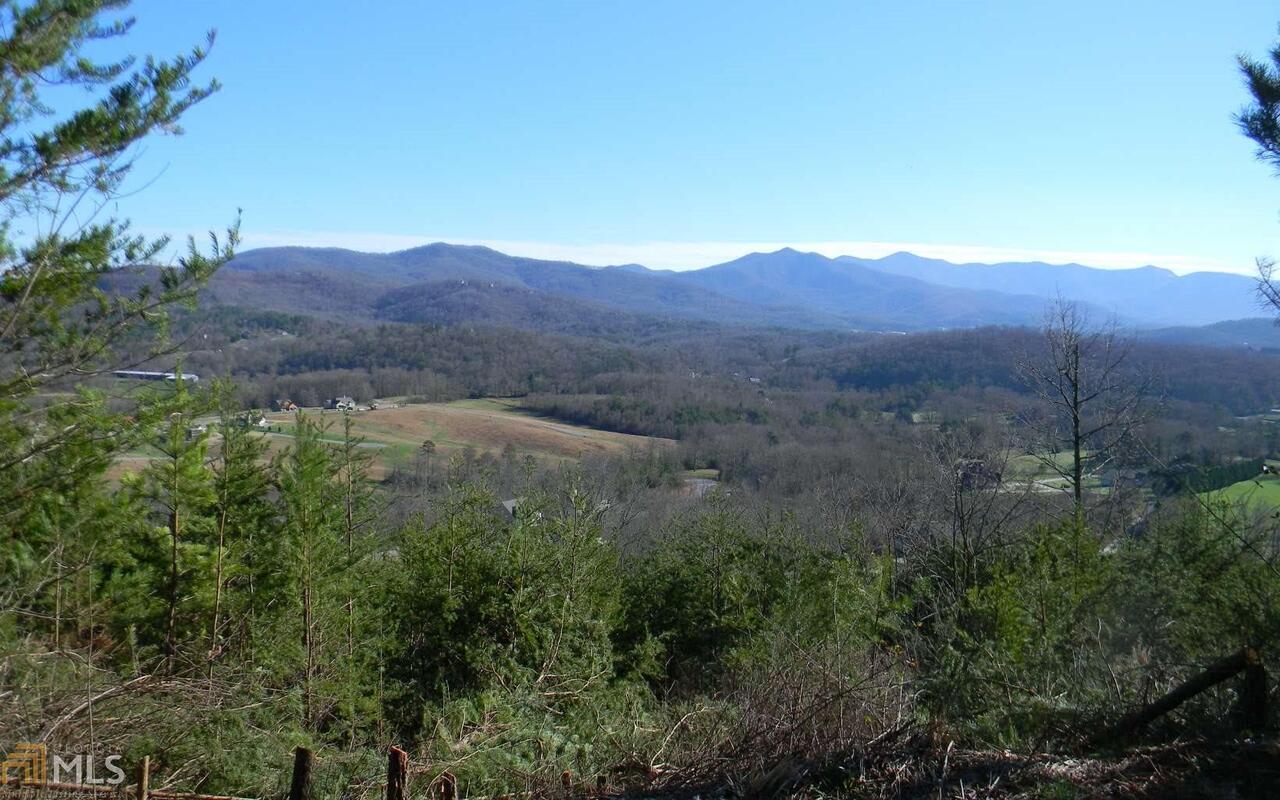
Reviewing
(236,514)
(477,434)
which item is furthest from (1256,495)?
(477,434)

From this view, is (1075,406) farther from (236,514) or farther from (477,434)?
(477,434)

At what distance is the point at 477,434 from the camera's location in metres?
43.8

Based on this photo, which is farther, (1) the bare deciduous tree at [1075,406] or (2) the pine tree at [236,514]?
(1) the bare deciduous tree at [1075,406]

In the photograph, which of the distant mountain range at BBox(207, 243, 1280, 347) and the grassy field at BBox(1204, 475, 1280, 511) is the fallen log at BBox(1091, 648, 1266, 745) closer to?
the grassy field at BBox(1204, 475, 1280, 511)

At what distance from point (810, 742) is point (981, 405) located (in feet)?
116

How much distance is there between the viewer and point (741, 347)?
9006 cm

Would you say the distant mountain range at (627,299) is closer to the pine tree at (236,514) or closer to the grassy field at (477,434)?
the grassy field at (477,434)

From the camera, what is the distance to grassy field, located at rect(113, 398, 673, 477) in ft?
124

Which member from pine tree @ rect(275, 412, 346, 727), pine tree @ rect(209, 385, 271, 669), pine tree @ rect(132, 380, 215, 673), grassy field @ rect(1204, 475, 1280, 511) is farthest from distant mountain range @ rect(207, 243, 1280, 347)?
pine tree @ rect(132, 380, 215, 673)

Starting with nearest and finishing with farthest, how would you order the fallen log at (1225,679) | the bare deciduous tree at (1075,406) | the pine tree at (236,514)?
the fallen log at (1225,679) → the pine tree at (236,514) → the bare deciduous tree at (1075,406)

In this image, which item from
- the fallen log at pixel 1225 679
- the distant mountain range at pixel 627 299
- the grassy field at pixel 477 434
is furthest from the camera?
the distant mountain range at pixel 627 299

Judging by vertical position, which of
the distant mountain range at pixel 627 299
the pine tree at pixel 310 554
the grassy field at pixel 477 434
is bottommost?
the grassy field at pixel 477 434

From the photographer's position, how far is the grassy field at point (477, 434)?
124 ft

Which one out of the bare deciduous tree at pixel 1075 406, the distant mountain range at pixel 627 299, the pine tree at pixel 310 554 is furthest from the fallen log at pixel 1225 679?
the distant mountain range at pixel 627 299
